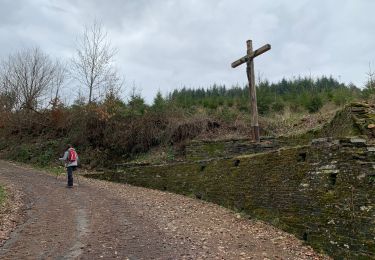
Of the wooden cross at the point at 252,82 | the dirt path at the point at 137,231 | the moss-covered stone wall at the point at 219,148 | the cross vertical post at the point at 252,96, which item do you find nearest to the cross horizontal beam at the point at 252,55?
the wooden cross at the point at 252,82

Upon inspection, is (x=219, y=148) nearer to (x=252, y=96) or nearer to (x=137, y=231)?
(x=252, y=96)

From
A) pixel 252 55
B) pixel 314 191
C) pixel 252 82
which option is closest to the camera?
pixel 314 191

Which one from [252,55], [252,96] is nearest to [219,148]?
[252,96]

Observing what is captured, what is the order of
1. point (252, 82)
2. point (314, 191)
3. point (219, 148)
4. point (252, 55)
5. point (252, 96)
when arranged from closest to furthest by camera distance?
point (314, 191) < point (252, 55) < point (252, 96) < point (252, 82) < point (219, 148)

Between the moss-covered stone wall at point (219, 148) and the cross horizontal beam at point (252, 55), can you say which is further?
the moss-covered stone wall at point (219, 148)

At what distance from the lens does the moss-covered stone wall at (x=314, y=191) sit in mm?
7004

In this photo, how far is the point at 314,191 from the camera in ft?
26.9

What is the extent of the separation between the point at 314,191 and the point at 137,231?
161 inches

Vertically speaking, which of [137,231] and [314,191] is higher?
[314,191]

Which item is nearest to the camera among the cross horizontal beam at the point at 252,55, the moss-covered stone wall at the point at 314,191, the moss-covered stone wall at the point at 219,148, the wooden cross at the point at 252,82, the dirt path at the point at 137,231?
the moss-covered stone wall at the point at 314,191

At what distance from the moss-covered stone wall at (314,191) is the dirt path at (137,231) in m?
0.44

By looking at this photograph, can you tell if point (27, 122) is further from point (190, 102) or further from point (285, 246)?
point (285, 246)

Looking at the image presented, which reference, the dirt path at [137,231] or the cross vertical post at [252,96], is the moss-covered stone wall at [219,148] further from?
the dirt path at [137,231]

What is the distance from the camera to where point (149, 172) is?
15.9 meters
